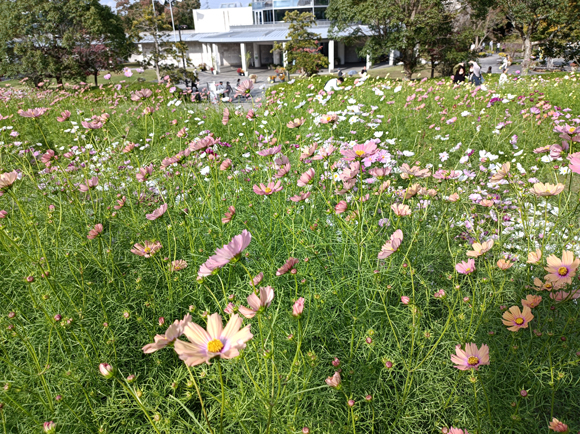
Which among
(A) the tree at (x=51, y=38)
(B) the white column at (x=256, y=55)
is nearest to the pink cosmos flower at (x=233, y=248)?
(A) the tree at (x=51, y=38)

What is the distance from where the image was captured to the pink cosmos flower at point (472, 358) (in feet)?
2.79

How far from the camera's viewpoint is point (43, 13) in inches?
607

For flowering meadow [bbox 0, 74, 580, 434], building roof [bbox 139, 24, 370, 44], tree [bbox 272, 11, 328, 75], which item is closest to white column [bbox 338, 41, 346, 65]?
building roof [bbox 139, 24, 370, 44]

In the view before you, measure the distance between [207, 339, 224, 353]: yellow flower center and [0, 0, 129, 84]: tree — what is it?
18355 millimetres

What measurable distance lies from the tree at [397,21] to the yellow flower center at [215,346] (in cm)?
1636

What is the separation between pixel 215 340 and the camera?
0.67 metres

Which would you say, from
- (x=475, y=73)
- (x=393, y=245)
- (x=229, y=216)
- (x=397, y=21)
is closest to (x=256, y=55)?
(x=397, y=21)

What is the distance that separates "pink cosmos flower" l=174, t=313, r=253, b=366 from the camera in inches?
24.3

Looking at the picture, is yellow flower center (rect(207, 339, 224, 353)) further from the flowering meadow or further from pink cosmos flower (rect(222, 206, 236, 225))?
pink cosmos flower (rect(222, 206, 236, 225))

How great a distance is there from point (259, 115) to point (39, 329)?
3277 millimetres

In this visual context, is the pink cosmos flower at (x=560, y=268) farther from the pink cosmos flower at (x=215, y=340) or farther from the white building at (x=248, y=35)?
the white building at (x=248, y=35)

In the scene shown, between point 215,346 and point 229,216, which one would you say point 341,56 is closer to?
point 229,216

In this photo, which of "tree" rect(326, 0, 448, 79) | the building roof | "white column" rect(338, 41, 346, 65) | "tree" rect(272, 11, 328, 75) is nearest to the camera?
"tree" rect(326, 0, 448, 79)

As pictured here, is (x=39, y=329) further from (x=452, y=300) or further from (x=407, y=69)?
(x=407, y=69)
